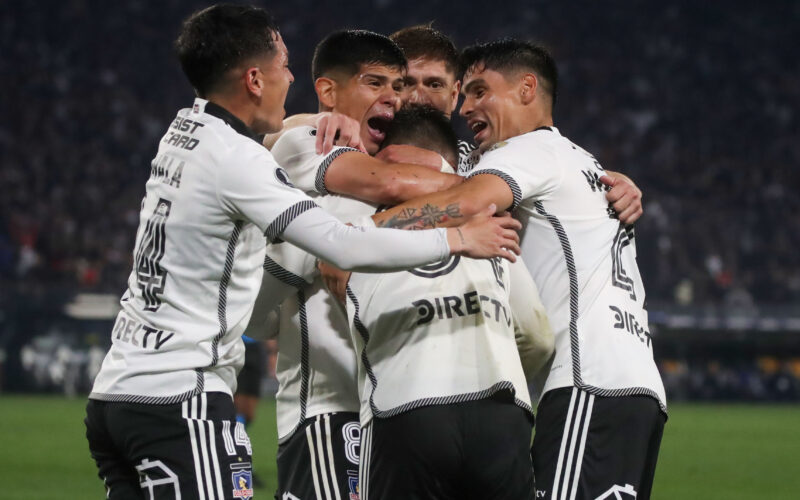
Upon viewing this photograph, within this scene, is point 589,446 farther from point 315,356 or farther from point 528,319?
point 315,356

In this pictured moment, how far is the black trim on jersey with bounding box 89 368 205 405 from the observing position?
10.8 ft

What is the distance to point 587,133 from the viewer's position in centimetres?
2983

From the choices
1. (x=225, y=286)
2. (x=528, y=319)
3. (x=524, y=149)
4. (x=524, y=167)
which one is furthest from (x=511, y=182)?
(x=225, y=286)

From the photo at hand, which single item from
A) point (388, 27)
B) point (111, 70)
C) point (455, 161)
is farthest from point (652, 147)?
point (455, 161)

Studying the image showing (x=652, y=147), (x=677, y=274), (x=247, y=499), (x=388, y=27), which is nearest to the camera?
(x=247, y=499)

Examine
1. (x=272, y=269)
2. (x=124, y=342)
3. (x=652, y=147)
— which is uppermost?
(x=652, y=147)

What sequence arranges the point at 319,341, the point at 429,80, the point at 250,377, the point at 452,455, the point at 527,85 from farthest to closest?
the point at 250,377
the point at 429,80
the point at 527,85
the point at 319,341
the point at 452,455

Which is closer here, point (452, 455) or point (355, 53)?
point (452, 455)

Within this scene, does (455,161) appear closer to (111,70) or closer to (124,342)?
(124,342)

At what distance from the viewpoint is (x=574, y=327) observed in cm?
377

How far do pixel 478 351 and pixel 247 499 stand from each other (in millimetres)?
845

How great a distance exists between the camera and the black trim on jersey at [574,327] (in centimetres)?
372

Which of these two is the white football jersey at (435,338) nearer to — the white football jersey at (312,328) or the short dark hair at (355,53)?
the white football jersey at (312,328)

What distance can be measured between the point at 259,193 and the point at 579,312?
48.7 inches
